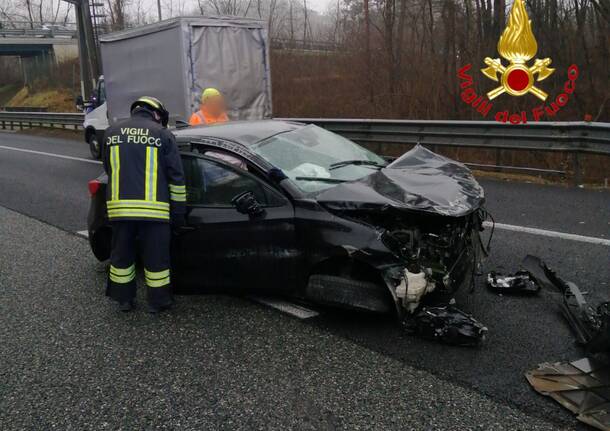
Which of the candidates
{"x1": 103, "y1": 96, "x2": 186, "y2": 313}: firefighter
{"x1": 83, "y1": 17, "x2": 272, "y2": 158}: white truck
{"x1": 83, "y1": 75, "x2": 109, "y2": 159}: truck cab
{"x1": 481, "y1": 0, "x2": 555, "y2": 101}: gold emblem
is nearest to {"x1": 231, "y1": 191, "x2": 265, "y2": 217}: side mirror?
{"x1": 103, "y1": 96, "x2": 186, "y2": 313}: firefighter

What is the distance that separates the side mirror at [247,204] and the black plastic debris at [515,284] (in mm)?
1902

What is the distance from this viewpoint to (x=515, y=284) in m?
4.30

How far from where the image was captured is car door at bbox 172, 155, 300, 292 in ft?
13.4

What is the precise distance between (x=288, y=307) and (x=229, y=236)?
713 millimetres

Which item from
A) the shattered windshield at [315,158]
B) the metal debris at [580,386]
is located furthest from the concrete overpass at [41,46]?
the metal debris at [580,386]

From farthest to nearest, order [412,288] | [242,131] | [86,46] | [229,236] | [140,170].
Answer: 1. [86,46]
2. [242,131]
3. [229,236]
4. [140,170]
5. [412,288]

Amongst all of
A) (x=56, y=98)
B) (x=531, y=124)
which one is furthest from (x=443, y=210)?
(x=56, y=98)

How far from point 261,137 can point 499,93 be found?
10932mm

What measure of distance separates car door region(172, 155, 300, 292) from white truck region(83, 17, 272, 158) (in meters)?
5.81

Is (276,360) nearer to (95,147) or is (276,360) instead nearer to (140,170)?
(140,170)

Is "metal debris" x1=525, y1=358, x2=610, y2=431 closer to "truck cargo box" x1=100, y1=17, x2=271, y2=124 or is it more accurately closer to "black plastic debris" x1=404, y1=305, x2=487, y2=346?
"black plastic debris" x1=404, y1=305, x2=487, y2=346

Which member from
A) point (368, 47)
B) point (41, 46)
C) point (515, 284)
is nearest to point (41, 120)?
point (368, 47)

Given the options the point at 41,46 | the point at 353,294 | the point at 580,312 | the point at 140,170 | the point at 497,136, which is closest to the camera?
the point at 580,312

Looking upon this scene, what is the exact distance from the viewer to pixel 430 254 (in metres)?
3.68
